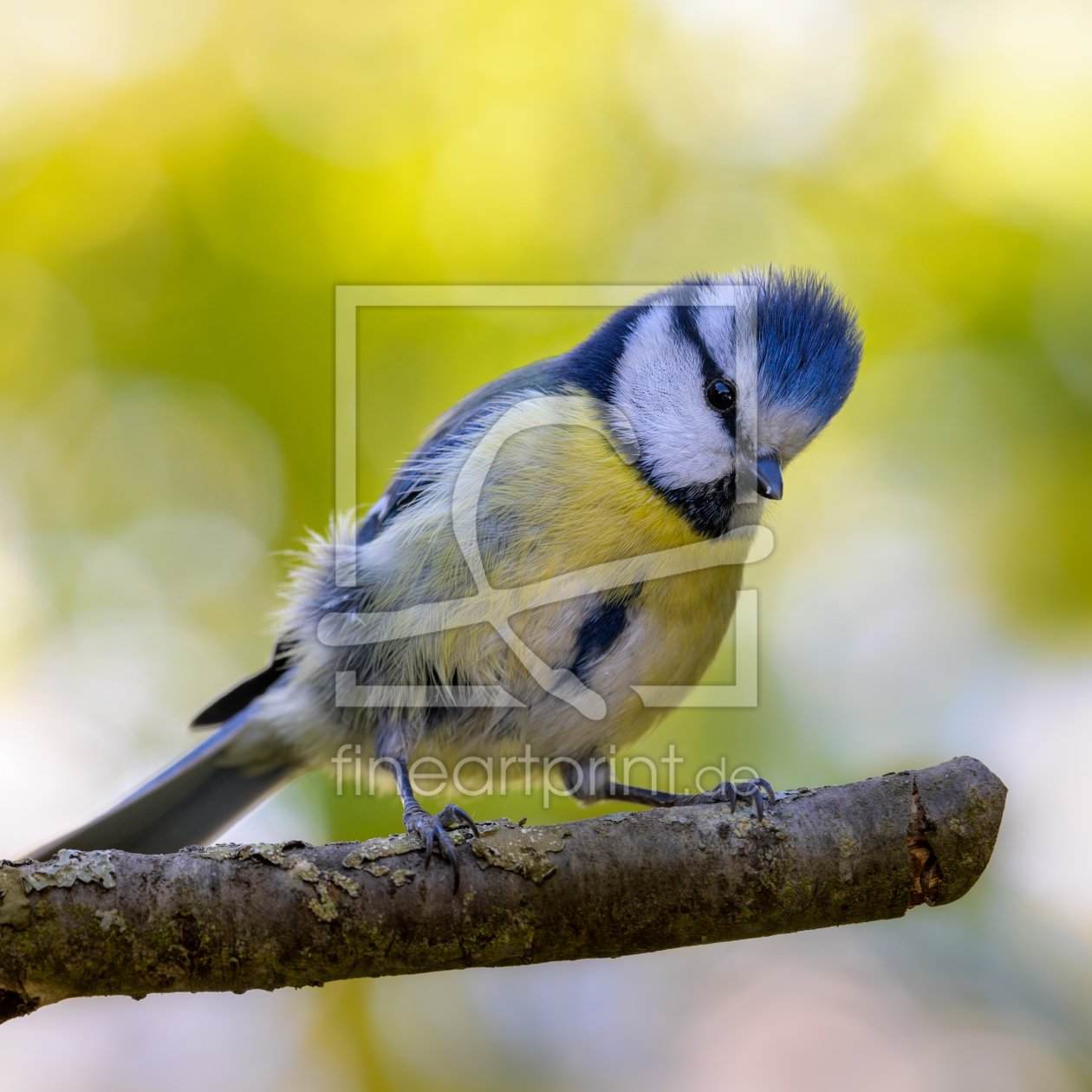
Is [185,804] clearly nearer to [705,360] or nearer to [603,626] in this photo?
[603,626]

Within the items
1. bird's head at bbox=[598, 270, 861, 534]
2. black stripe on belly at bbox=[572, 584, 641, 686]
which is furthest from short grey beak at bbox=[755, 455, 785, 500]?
black stripe on belly at bbox=[572, 584, 641, 686]

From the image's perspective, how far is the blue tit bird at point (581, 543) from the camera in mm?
1927

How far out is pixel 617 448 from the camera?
2049 mm

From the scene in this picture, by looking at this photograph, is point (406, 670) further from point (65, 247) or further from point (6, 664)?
point (65, 247)

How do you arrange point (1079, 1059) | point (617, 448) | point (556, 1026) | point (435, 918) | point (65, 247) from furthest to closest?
point (65, 247), point (556, 1026), point (1079, 1059), point (617, 448), point (435, 918)

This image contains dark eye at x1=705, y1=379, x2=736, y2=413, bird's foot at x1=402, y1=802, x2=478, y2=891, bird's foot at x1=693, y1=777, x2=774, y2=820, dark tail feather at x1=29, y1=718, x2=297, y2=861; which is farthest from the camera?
dark tail feather at x1=29, y1=718, x2=297, y2=861

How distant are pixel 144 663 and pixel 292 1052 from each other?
126 cm

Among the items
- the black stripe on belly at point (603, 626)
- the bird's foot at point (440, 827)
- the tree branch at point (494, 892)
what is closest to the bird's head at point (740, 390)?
the black stripe on belly at point (603, 626)

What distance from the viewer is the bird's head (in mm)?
1956

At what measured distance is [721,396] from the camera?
2.00 metres

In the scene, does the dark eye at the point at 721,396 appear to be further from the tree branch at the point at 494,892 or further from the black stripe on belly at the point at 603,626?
the tree branch at the point at 494,892

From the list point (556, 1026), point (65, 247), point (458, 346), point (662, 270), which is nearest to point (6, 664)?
point (65, 247)

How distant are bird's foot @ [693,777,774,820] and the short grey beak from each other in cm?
58

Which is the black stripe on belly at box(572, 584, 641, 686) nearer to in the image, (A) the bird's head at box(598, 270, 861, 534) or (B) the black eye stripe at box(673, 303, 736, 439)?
(A) the bird's head at box(598, 270, 861, 534)
